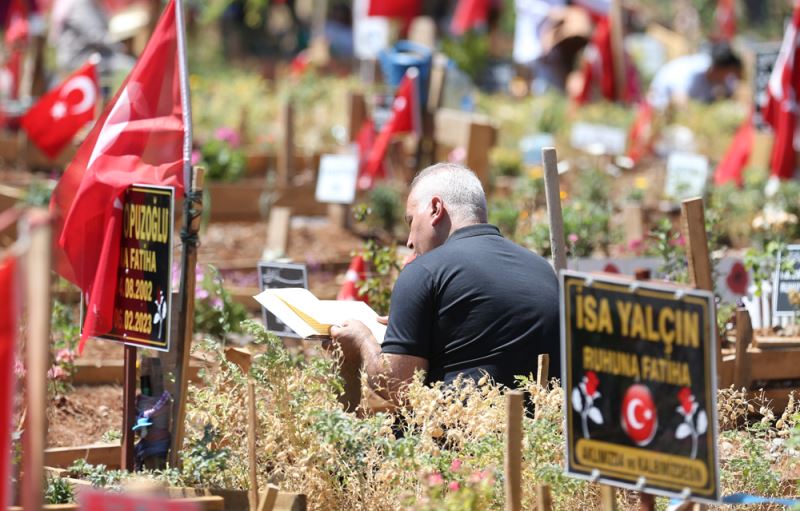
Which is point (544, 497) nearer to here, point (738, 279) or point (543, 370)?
point (543, 370)

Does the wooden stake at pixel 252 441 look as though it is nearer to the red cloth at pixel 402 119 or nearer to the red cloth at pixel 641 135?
the red cloth at pixel 402 119

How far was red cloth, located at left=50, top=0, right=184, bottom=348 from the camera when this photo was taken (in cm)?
428

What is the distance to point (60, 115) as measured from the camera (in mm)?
9188

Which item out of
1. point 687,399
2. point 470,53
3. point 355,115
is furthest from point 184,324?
point 470,53

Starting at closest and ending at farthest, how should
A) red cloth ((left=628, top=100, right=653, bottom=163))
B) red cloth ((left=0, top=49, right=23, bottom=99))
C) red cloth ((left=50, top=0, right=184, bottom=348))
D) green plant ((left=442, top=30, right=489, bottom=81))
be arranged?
red cloth ((left=50, top=0, right=184, bottom=348))
red cloth ((left=628, top=100, right=653, bottom=163))
red cloth ((left=0, top=49, right=23, bottom=99))
green plant ((left=442, top=30, right=489, bottom=81))

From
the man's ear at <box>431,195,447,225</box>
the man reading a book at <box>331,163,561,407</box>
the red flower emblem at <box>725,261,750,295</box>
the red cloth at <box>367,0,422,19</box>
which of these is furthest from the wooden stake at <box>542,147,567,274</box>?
the red cloth at <box>367,0,422,19</box>

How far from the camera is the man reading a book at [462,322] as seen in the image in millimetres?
4203

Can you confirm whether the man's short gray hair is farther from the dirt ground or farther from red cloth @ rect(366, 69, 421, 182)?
red cloth @ rect(366, 69, 421, 182)

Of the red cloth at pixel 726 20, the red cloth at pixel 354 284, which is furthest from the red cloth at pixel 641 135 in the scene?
the red cloth at pixel 726 20

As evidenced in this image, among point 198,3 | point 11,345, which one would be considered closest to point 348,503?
point 11,345

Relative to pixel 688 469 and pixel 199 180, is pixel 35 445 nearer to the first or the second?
pixel 688 469

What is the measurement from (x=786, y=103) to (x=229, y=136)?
15.0 feet

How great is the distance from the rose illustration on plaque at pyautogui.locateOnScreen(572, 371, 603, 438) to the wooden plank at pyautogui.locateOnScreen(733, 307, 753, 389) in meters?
2.12

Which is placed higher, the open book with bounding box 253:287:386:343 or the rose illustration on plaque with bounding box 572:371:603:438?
the open book with bounding box 253:287:386:343
